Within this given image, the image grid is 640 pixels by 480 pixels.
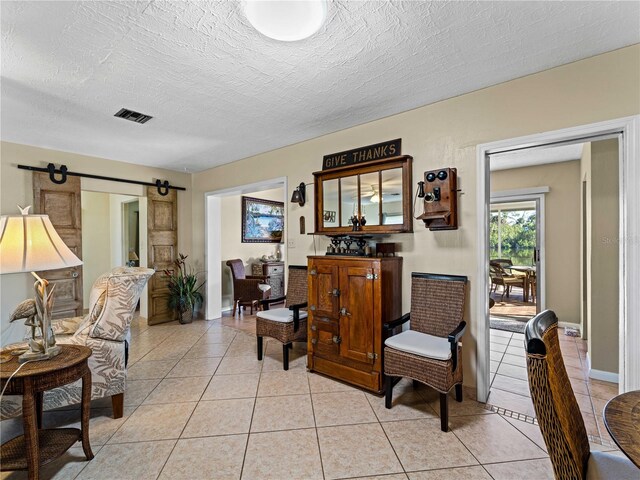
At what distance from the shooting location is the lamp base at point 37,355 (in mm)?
1663

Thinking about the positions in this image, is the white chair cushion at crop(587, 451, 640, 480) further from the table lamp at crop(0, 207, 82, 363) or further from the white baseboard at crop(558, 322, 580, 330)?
the white baseboard at crop(558, 322, 580, 330)

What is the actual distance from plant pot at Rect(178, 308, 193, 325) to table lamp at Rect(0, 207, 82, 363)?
127 inches

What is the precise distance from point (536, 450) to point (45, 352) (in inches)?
119

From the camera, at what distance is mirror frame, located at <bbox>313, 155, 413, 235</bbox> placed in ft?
9.28

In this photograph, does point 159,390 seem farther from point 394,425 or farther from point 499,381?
point 499,381

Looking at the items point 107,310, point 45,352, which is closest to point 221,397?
point 107,310

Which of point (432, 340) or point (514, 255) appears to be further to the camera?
point (514, 255)

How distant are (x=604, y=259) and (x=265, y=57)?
3513mm

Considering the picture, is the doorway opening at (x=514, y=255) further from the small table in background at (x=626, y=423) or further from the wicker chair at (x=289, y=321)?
the small table in background at (x=626, y=423)

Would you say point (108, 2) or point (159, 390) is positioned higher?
point (108, 2)

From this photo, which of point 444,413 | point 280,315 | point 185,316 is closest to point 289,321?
point 280,315

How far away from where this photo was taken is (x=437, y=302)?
2.60 meters

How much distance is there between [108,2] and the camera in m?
1.57

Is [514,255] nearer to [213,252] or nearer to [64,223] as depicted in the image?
[213,252]
